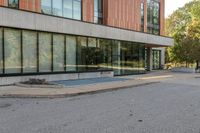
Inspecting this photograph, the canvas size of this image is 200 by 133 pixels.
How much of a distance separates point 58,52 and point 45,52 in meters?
1.51

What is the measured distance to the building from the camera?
20.4 m

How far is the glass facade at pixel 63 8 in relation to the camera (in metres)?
25.1

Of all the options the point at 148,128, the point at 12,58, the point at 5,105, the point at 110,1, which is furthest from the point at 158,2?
the point at 148,128

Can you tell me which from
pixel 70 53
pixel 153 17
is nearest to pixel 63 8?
pixel 70 53

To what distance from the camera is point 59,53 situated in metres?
24.2

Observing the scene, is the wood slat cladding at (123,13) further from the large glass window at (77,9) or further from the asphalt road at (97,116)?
the asphalt road at (97,116)

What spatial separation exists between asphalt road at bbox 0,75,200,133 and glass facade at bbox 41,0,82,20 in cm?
1240

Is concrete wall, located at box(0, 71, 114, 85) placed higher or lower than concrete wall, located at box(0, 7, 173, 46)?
lower

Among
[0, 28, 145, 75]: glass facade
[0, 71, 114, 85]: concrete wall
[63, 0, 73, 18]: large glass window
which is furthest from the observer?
[63, 0, 73, 18]: large glass window

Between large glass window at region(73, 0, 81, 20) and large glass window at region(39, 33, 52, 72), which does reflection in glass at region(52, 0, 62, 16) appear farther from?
large glass window at region(39, 33, 52, 72)

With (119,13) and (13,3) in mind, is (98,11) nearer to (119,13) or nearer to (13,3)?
(119,13)

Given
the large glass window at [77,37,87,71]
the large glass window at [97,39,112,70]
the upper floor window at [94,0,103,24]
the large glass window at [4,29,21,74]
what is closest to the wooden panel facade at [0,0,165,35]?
the upper floor window at [94,0,103,24]

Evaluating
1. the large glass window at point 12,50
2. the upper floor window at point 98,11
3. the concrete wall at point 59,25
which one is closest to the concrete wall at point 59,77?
the large glass window at point 12,50

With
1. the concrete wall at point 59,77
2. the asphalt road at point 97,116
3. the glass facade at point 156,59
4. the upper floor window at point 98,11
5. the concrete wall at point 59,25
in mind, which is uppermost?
the upper floor window at point 98,11
